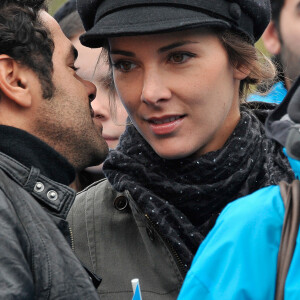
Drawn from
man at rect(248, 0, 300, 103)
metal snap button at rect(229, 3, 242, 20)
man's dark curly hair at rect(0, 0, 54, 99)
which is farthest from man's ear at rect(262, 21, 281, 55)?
man's dark curly hair at rect(0, 0, 54, 99)

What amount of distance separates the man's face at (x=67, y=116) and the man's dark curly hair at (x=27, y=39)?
5cm

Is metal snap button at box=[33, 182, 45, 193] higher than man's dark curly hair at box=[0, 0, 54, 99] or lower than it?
lower

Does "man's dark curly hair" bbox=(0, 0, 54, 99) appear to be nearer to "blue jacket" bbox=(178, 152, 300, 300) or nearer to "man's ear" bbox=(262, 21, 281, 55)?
"blue jacket" bbox=(178, 152, 300, 300)

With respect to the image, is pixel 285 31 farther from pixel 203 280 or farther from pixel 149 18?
pixel 203 280

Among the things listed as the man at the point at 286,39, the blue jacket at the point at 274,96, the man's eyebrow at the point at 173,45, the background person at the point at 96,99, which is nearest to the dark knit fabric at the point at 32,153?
the man's eyebrow at the point at 173,45

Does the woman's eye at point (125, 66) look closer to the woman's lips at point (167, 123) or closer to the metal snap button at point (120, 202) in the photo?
the woman's lips at point (167, 123)

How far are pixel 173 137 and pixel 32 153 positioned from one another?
0.52 metres

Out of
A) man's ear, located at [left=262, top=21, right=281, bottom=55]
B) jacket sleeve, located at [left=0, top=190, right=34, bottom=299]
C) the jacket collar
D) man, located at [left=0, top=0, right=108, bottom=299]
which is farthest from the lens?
man's ear, located at [left=262, top=21, right=281, bottom=55]

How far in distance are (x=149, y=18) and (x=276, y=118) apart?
2.57ft

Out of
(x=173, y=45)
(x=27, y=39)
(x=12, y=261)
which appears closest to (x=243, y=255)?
(x=12, y=261)

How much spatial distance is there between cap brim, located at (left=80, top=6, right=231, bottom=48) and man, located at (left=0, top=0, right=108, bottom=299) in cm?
34

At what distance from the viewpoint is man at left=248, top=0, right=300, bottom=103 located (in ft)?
12.1

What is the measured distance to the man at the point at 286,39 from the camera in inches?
145

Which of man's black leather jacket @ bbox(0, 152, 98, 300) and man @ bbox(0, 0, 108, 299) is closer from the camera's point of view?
man's black leather jacket @ bbox(0, 152, 98, 300)
